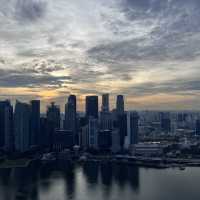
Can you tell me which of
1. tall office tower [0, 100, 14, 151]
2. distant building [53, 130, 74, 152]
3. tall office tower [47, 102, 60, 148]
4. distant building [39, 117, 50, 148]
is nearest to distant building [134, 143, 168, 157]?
distant building [53, 130, 74, 152]

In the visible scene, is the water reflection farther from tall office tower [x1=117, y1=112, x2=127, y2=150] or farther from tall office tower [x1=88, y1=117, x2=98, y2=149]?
tall office tower [x1=117, y1=112, x2=127, y2=150]

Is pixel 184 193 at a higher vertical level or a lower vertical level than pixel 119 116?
lower

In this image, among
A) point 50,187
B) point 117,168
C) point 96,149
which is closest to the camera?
point 50,187

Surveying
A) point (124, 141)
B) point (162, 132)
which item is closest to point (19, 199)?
point (124, 141)

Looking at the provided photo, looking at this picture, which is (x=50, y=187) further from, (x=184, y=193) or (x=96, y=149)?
(x=96, y=149)

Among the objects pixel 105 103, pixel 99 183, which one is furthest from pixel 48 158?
pixel 105 103

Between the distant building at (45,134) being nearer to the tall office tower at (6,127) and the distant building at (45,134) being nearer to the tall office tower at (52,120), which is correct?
the tall office tower at (52,120)

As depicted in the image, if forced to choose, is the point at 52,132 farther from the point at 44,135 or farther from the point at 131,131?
the point at 131,131
